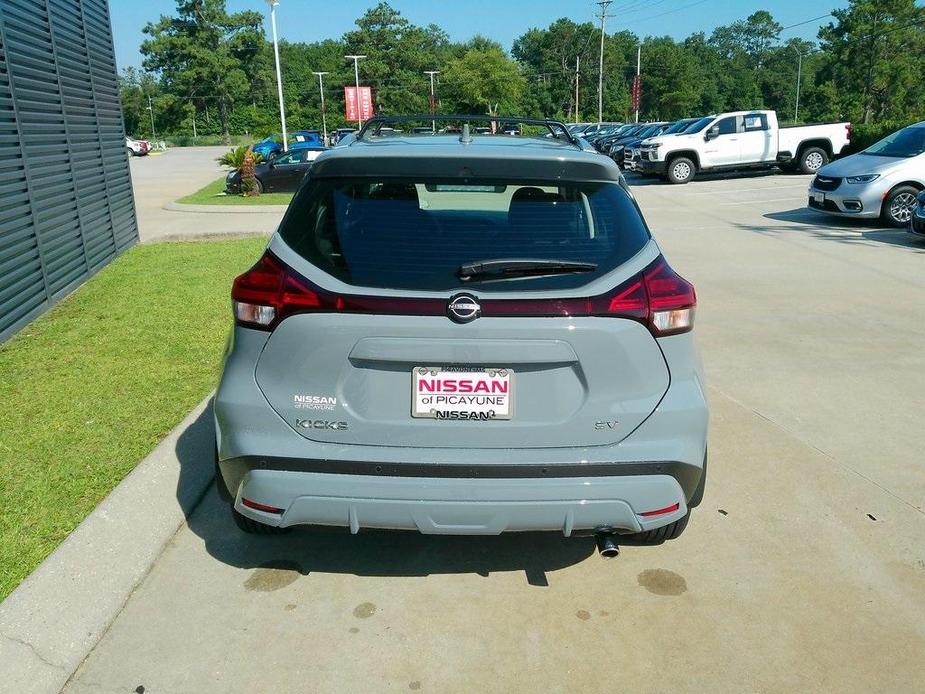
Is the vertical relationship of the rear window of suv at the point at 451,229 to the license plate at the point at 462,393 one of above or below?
above

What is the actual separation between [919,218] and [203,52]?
102780 mm

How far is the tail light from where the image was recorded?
2.90m

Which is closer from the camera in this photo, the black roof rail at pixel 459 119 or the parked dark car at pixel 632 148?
the black roof rail at pixel 459 119

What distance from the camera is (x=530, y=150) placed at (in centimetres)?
330

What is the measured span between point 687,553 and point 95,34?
1162cm

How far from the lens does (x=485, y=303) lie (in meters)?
2.90

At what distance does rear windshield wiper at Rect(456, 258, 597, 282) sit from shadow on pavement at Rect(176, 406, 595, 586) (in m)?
1.31

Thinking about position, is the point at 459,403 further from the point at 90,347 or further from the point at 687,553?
the point at 90,347

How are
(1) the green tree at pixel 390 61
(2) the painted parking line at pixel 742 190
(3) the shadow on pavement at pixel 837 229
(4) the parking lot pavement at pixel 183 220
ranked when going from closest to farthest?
(3) the shadow on pavement at pixel 837 229 < (4) the parking lot pavement at pixel 183 220 < (2) the painted parking line at pixel 742 190 < (1) the green tree at pixel 390 61

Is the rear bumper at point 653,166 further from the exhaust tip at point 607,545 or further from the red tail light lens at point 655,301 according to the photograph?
the exhaust tip at point 607,545

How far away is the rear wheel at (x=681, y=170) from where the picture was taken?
2561 centimetres

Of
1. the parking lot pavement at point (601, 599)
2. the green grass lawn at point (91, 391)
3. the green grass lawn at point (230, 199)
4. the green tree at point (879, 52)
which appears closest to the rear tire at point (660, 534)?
the parking lot pavement at point (601, 599)

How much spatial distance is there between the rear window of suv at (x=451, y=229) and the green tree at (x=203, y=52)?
344 ft

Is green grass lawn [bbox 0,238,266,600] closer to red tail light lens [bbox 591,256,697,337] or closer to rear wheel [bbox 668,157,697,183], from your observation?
red tail light lens [bbox 591,256,697,337]
